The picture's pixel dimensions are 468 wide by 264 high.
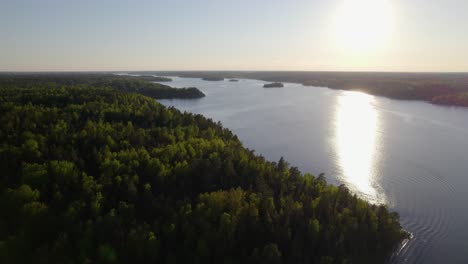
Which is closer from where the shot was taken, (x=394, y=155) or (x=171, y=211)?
(x=171, y=211)

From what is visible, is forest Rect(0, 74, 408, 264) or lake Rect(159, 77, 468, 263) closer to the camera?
forest Rect(0, 74, 408, 264)

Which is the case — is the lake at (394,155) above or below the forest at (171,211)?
below

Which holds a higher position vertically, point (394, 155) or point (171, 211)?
point (171, 211)

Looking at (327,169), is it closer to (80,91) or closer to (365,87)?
(80,91)

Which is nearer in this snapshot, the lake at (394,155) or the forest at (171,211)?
the forest at (171,211)
